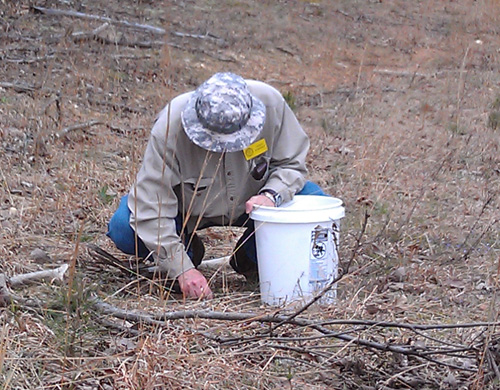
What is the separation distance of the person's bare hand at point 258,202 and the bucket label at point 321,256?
0.91ft

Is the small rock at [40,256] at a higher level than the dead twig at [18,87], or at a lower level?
lower

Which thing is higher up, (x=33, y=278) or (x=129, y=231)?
(x=129, y=231)

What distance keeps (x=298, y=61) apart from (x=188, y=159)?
7628mm

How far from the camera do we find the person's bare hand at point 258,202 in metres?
3.21

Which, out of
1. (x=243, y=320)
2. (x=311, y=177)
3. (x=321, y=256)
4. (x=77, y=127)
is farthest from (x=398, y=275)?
(x=77, y=127)

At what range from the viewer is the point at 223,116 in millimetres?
2967

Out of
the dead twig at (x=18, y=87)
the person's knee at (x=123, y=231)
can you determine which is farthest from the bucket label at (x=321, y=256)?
the dead twig at (x=18, y=87)

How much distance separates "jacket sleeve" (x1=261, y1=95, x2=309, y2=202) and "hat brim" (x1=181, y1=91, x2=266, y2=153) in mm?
385

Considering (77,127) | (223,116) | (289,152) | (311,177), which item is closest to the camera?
(223,116)

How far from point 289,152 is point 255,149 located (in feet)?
0.77

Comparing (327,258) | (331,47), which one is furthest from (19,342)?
(331,47)

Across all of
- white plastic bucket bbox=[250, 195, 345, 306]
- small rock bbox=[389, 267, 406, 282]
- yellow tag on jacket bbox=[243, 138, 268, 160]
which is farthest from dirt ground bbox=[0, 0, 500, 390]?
yellow tag on jacket bbox=[243, 138, 268, 160]

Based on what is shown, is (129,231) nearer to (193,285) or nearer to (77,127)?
(193,285)

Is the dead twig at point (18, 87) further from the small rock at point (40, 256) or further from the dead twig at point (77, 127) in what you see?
the small rock at point (40, 256)
